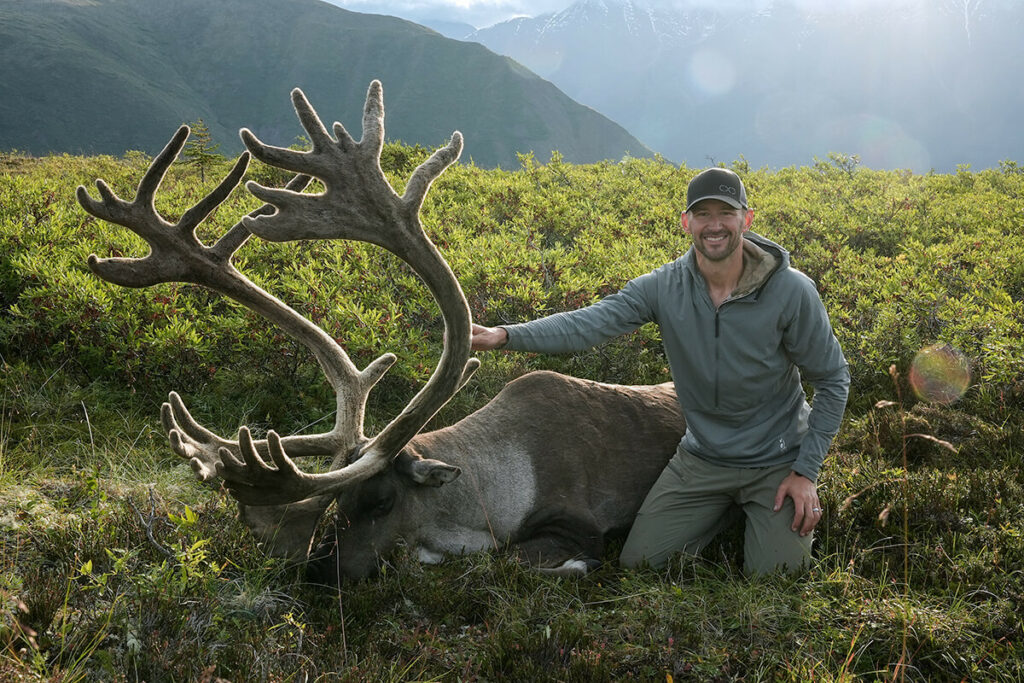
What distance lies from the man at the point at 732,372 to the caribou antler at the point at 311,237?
786 millimetres

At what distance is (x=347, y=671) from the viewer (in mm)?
3303

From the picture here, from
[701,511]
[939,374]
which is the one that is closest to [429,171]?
[701,511]

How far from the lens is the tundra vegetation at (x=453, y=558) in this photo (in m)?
3.43

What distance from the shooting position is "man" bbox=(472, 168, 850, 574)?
4641mm

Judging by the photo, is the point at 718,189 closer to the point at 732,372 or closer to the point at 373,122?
the point at 732,372

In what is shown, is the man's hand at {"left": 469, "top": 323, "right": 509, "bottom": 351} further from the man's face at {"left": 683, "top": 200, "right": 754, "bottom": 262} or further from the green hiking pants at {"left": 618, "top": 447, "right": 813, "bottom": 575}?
the green hiking pants at {"left": 618, "top": 447, "right": 813, "bottom": 575}

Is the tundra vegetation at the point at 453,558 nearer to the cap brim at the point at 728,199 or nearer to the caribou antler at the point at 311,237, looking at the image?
the caribou antler at the point at 311,237

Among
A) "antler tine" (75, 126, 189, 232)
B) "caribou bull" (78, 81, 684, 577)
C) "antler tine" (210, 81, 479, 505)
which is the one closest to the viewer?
"antler tine" (210, 81, 479, 505)

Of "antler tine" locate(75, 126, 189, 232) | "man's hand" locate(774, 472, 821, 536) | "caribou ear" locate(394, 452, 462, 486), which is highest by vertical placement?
"antler tine" locate(75, 126, 189, 232)

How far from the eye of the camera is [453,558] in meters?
4.53

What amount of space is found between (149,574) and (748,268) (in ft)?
12.9

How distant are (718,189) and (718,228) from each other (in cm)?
25

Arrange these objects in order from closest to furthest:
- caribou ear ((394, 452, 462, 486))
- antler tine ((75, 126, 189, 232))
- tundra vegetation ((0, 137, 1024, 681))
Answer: tundra vegetation ((0, 137, 1024, 681)) < antler tine ((75, 126, 189, 232)) < caribou ear ((394, 452, 462, 486))

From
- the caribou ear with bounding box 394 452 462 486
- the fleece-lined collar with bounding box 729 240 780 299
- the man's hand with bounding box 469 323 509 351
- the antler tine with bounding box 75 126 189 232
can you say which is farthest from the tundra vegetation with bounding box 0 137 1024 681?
the antler tine with bounding box 75 126 189 232
